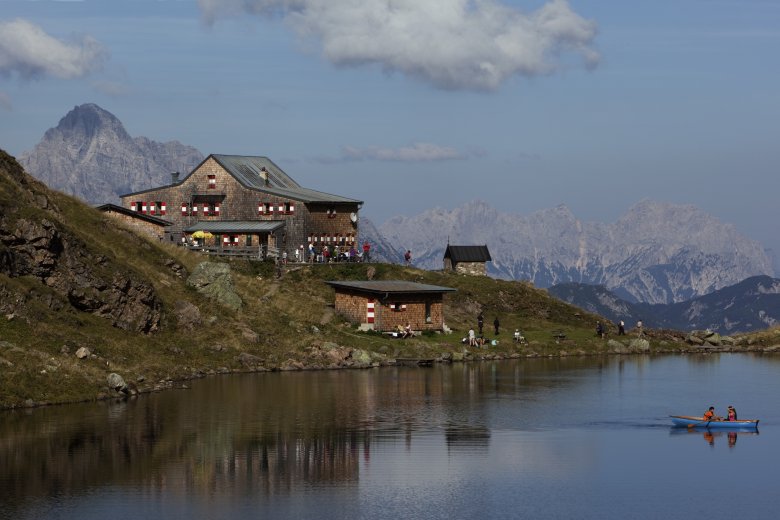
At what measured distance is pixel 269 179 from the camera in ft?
511

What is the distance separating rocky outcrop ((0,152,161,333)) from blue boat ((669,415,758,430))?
41.1 metres

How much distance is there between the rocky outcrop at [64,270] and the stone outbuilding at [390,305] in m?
22.2

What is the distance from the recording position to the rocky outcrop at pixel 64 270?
8769 centimetres

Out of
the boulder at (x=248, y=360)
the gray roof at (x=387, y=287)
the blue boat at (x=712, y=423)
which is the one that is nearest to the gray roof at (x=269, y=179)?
the gray roof at (x=387, y=287)

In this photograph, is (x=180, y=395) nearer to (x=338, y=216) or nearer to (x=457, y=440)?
(x=457, y=440)

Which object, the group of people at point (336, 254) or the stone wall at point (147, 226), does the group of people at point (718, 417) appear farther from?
the stone wall at point (147, 226)

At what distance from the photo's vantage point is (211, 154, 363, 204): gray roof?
5714 inches

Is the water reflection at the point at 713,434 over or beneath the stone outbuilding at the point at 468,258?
beneath

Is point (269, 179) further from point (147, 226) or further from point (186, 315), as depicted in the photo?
point (186, 315)

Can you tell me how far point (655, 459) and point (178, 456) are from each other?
2388 centimetres

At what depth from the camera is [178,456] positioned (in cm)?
6197

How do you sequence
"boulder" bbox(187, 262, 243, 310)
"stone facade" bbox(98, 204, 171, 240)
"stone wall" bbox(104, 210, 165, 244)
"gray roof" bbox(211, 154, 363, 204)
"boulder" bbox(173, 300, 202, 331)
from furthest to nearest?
"gray roof" bbox(211, 154, 363, 204), "stone wall" bbox(104, 210, 165, 244), "stone facade" bbox(98, 204, 171, 240), "boulder" bbox(187, 262, 243, 310), "boulder" bbox(173, 300, 202, 331)

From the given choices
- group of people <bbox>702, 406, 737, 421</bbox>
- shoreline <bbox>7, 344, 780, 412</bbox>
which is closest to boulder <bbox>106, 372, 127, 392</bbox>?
shoreline <bbox>7, 344, 780, 412</bbox>

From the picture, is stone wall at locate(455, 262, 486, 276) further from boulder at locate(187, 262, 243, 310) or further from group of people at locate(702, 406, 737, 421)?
group of people at locate(702, 406, 737, 421)
